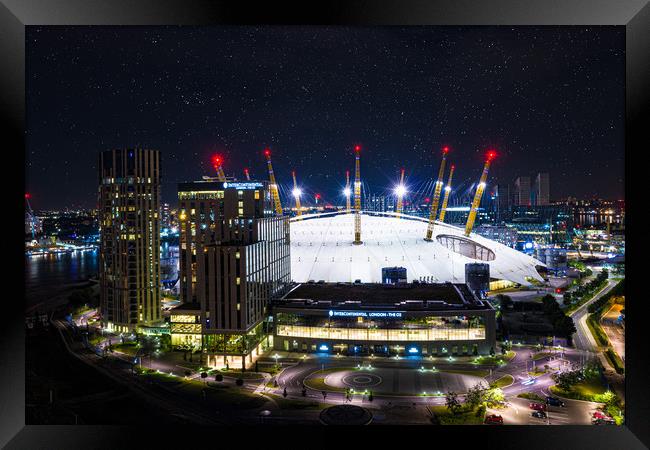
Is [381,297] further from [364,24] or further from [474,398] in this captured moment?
[364,24]

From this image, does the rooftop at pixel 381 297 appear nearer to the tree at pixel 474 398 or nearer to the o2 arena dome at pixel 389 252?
the o2 arena dome at pixel 389 252

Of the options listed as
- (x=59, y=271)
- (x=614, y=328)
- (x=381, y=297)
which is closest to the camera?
(x=381, y=297)

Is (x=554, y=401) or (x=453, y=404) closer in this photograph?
(x=453, y=404)

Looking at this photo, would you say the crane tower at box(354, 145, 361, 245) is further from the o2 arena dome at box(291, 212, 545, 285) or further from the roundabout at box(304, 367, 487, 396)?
the roundabout at box(304, 367, 487, 396)

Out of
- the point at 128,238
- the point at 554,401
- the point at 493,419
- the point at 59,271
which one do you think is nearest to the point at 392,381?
the point at 493,419

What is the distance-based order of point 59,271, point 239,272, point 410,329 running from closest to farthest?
point 239,272, point 410,329, point 59,271

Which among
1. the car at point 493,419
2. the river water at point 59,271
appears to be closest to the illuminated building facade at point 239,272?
the car at point 493,419

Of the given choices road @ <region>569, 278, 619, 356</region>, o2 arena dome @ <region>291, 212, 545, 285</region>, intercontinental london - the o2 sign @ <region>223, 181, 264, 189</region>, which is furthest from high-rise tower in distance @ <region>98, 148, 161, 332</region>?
road @ <region>569, 278, 619, 356</region>

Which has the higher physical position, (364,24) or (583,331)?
(364,24)
